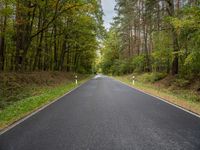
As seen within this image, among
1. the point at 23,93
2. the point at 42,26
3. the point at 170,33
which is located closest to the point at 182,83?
the point at 170,33

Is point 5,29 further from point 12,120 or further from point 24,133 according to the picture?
point 24,133

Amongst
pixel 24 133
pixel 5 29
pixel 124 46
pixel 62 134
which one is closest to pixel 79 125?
pixel 62 134

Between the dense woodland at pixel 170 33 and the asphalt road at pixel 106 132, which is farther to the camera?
the dense woodland at pixel 170 33

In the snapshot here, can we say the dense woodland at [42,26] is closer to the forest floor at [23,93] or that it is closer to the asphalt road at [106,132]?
the forest floor at [23,93]

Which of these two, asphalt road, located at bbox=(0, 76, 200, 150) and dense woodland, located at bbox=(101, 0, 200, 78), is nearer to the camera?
asphalt road, located at bbox=(0, 76, 200, 150)

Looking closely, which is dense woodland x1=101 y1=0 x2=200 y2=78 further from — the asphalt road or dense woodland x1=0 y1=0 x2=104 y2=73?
the asphalt road

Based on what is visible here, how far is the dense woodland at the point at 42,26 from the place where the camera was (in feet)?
66.0

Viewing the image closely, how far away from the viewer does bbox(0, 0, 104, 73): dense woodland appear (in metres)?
20.1

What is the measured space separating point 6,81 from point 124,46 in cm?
3824

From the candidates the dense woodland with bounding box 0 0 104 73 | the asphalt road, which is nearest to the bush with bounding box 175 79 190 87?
the dense woodland with bounding box 0 0 104 73

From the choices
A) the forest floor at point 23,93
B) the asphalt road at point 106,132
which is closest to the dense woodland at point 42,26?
the forest floor at point 23,93

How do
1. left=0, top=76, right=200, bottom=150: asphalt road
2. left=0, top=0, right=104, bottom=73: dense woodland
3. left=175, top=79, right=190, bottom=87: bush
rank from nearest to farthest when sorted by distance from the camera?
left=0, top=76, right=200, bottom=150: asphalt road, left=175, top=79, right=190, bottom=87: bush, left=0, top=0, right=104, bottom=73: dense woodland

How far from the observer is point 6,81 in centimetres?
1634

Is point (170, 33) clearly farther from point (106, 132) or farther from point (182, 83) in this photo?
point (106, 132)
